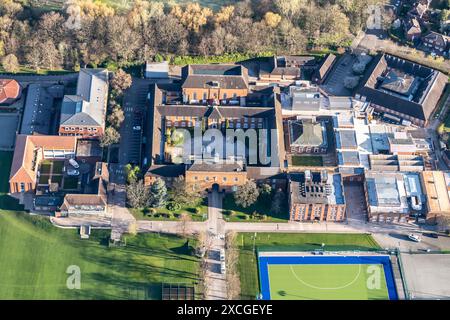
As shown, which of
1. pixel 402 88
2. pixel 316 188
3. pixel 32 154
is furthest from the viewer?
pixel 402 88

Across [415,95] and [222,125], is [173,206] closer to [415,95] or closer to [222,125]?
[222,125]

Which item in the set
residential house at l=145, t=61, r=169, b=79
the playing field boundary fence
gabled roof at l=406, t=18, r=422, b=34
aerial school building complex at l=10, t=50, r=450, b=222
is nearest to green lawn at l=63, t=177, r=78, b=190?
aerial school building complex at l=10, t=50, r=450, b=222

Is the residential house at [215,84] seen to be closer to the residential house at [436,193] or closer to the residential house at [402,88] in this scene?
the residential house at [402,88]

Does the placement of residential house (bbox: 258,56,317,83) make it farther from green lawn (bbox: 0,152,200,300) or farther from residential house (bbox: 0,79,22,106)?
residential house (bbox: 0,79,22,106)

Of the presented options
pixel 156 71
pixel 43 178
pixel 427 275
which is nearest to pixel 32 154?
pixel 43 178

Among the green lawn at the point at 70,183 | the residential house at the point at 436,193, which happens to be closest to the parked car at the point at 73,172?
the green lawn at the point at 70,183
